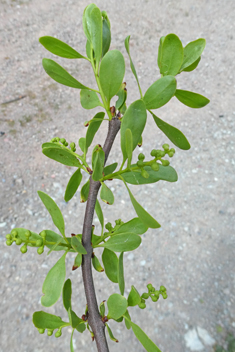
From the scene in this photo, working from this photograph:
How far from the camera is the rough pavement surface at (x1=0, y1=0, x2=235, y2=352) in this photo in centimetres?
78

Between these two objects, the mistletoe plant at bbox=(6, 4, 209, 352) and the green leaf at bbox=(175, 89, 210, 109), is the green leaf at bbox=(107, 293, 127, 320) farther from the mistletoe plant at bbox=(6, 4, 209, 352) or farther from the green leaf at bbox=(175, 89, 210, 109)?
the green leaf at bbox=(175, 89, 210, 109)

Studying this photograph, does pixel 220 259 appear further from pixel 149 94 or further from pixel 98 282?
pixel 149 94

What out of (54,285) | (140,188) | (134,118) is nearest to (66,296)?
(54,285)

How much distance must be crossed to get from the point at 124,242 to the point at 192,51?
15cm

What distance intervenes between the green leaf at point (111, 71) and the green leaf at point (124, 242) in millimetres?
106

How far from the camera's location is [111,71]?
8.2 inches

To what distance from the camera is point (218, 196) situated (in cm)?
100

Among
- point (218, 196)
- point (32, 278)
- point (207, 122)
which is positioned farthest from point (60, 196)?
point (207, 122)

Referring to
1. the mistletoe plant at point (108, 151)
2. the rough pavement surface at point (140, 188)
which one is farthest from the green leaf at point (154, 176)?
the rough pavement surface at point (140, 188)

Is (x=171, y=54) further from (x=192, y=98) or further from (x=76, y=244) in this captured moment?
(x=76, y=244)

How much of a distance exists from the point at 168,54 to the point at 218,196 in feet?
2.78

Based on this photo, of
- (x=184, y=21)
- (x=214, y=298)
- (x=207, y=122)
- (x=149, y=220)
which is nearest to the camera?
(x=149, y=220)

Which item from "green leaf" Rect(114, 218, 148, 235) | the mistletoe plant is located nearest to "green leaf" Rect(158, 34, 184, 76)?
the mistletoe plant

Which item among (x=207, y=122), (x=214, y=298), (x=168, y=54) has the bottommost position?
(x=214, y=298)
